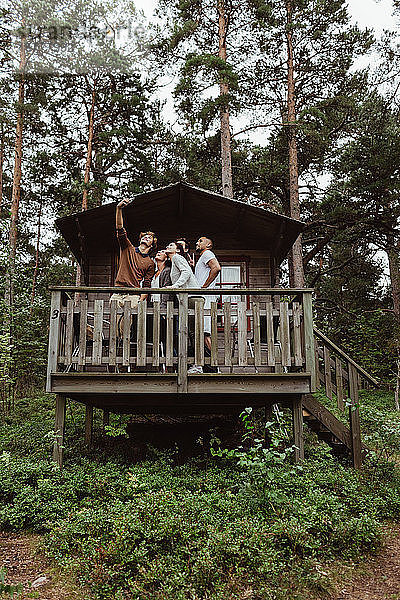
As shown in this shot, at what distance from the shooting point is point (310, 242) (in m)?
20.5

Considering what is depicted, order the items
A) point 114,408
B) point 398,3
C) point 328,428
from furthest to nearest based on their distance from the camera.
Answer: point 398,3 → point 114,408 → point 328,428

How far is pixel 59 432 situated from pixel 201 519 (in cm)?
267

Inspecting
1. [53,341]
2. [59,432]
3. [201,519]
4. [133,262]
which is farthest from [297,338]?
[59,432]

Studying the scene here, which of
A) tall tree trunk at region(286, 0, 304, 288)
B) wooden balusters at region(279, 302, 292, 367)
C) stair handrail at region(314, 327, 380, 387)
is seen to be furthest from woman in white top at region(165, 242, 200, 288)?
tall tree trunk at region(286, 0, 304, 288)

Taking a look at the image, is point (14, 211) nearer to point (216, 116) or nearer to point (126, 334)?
point (216, 116)

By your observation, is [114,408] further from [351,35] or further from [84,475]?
[351,35]

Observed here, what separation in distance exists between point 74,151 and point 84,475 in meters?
15.5

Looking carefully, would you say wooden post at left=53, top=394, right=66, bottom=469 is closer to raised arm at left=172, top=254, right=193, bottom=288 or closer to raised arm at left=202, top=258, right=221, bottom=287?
raised arm at left=172, top=254, right=193, bottom=288

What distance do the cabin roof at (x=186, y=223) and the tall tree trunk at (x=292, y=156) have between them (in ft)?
15.9

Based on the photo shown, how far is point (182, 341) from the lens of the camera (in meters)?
7.79

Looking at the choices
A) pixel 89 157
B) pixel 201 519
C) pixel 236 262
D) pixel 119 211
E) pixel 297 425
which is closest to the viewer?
pixel 201 519

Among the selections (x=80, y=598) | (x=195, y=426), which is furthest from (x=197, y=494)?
(x=195, y=426)

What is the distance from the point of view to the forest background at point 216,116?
55.6ft

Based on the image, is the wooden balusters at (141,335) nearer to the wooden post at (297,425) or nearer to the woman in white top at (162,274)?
the woman in white top at (162,274)
